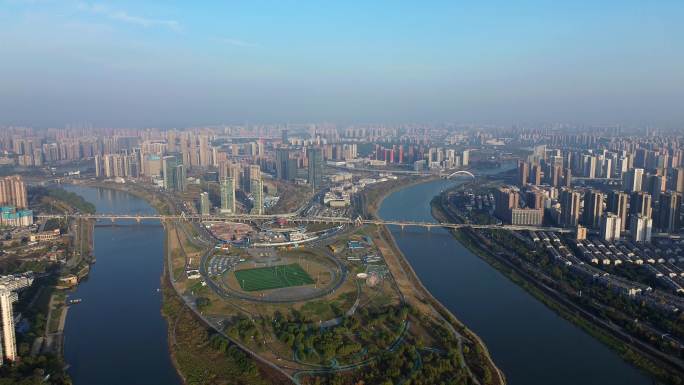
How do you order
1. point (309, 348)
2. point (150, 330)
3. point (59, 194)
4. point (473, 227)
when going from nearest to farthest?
1. point (309, 348)
2. point (150, 330)
3. point (473, 227)
4. point (59, 194)

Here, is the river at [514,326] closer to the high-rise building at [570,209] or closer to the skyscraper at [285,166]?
the high-rise building at [570,209]

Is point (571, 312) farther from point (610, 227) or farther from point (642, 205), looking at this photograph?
point (642, 205)

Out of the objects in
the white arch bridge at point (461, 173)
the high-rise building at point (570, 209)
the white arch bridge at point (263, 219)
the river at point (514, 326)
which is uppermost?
the high-rise building at point (570, 209)

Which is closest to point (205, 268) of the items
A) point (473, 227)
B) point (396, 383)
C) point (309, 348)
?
point (309, 348)

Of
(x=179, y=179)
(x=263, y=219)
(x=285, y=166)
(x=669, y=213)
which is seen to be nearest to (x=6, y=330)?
(x=263, y=219)

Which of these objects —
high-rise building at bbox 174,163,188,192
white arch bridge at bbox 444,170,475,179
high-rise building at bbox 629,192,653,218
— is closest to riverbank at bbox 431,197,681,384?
high-rise building at bbox 629,192,653,218

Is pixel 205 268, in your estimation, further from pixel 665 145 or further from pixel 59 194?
pixel 665 145

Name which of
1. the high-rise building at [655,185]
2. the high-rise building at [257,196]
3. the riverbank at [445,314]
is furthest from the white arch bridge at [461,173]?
the high-rise building at [257,196]
